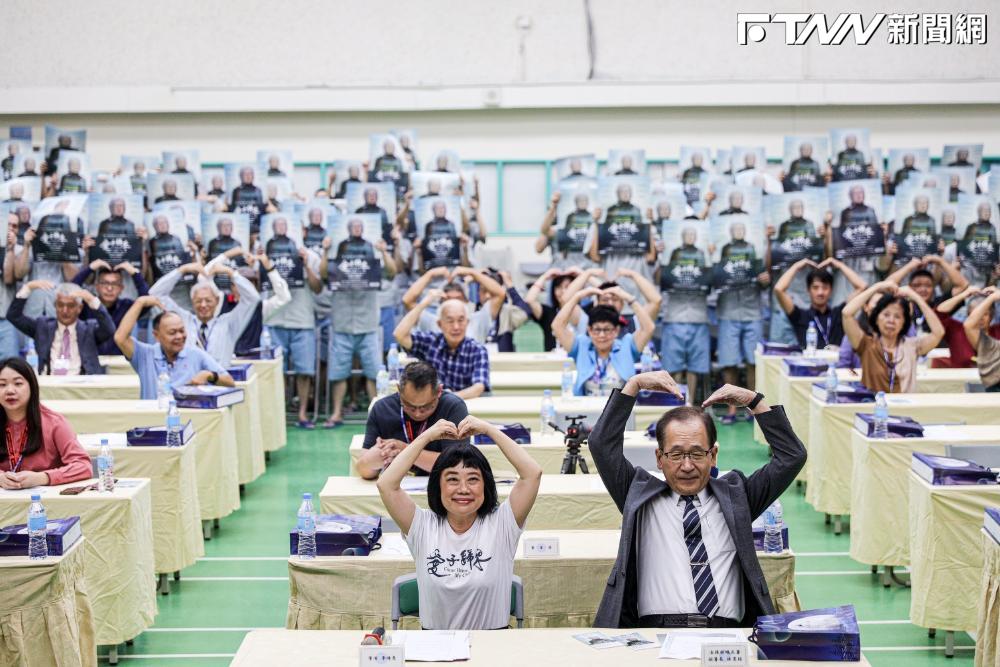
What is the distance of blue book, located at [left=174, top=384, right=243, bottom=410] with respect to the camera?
855 centimetres

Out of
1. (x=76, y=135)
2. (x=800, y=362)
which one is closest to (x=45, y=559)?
(x=800, y=362)

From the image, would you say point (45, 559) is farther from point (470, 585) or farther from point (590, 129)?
point (590, 129)

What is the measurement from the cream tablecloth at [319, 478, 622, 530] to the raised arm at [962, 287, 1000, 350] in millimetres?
4196

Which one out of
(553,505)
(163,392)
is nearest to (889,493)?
(553,505)

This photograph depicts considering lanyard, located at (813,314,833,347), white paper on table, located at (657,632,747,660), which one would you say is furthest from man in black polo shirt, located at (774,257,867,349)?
white paper on table, located at (657,632,747,660)

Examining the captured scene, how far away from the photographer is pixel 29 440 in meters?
6.36

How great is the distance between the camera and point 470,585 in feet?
15.9

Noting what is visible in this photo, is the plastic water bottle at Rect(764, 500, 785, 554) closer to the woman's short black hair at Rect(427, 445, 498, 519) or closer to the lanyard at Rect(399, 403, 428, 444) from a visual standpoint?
the woman's short black hair at Rect(427, 445, 498, 519)

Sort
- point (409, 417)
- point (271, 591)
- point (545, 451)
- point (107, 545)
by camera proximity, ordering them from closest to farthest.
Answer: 1. point (107, 545)
2. point (409, 417)
3. point (271, 591)
4. point (545, 451)

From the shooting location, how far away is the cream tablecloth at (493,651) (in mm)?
4066

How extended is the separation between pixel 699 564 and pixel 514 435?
2.85 m

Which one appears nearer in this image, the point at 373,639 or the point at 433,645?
the point at 373,639

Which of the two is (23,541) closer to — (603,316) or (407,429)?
(407,429)

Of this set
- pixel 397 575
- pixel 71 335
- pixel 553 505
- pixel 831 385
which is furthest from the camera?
pixel 71 335
